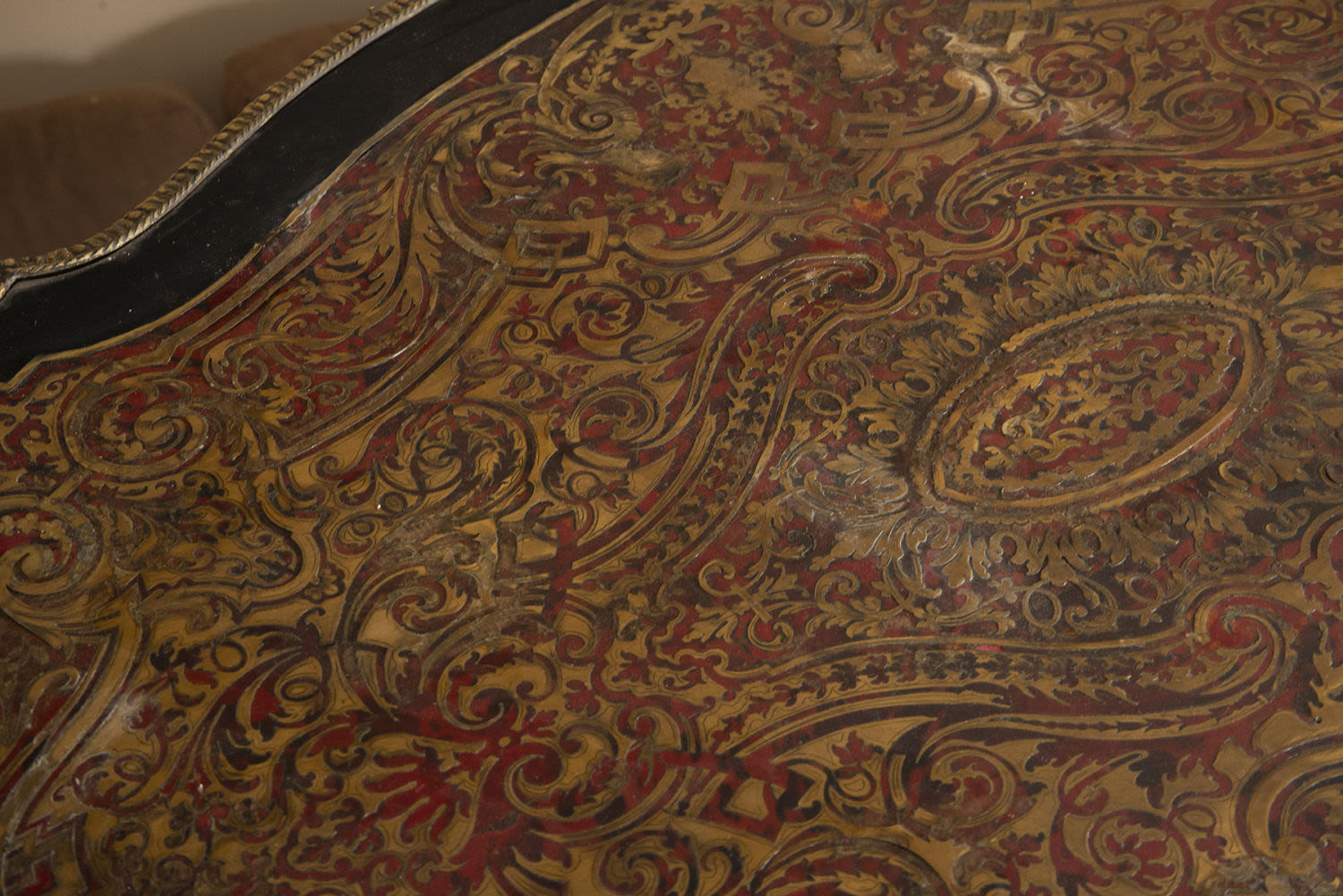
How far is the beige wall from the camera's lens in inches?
77.2

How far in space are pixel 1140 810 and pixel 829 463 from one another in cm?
45

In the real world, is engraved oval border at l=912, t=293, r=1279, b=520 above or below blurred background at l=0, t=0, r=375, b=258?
below

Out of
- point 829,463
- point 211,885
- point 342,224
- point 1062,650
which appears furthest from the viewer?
point 342,224

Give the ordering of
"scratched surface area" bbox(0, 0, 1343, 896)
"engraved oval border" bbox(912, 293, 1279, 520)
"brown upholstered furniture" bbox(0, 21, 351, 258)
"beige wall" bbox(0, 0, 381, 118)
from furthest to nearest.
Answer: "beige wall" bbox(0, 0, 381, 118), "brown upholstered furniture" bbox(0, 21, 351, 258), "engraved oval border" bbox(912, 293, 1279, 520), "scratched surface area" bbox(0, 0, 1343, 896)

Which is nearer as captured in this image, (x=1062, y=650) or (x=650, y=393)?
(x=1062, y=650)

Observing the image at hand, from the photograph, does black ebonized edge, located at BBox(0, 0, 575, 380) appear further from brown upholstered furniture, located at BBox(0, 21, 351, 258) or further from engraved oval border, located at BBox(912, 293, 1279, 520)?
engraved oval border, located at BBox(912, 293, 1279, 520)

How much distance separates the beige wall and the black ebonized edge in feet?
2.79

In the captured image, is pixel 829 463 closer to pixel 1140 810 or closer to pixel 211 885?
pixel 1140 810

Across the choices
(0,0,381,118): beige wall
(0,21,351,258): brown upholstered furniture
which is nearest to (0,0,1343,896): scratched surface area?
(0,21,351,258): brown upholstered furniture

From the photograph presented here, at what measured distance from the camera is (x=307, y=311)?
1.27m

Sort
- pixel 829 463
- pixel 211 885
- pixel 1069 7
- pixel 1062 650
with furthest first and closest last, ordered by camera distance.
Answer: pixel 1069 7
pixel 829 463
pixel 1062 650
pixel 211 885

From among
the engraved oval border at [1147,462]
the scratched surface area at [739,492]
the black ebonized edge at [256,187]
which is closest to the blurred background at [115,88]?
the black ebonized edge at [256,187]

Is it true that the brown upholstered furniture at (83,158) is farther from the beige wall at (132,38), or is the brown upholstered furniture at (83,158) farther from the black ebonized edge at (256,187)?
the black ebonized edge at (256,187)

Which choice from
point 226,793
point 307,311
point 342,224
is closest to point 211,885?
point 226,793
